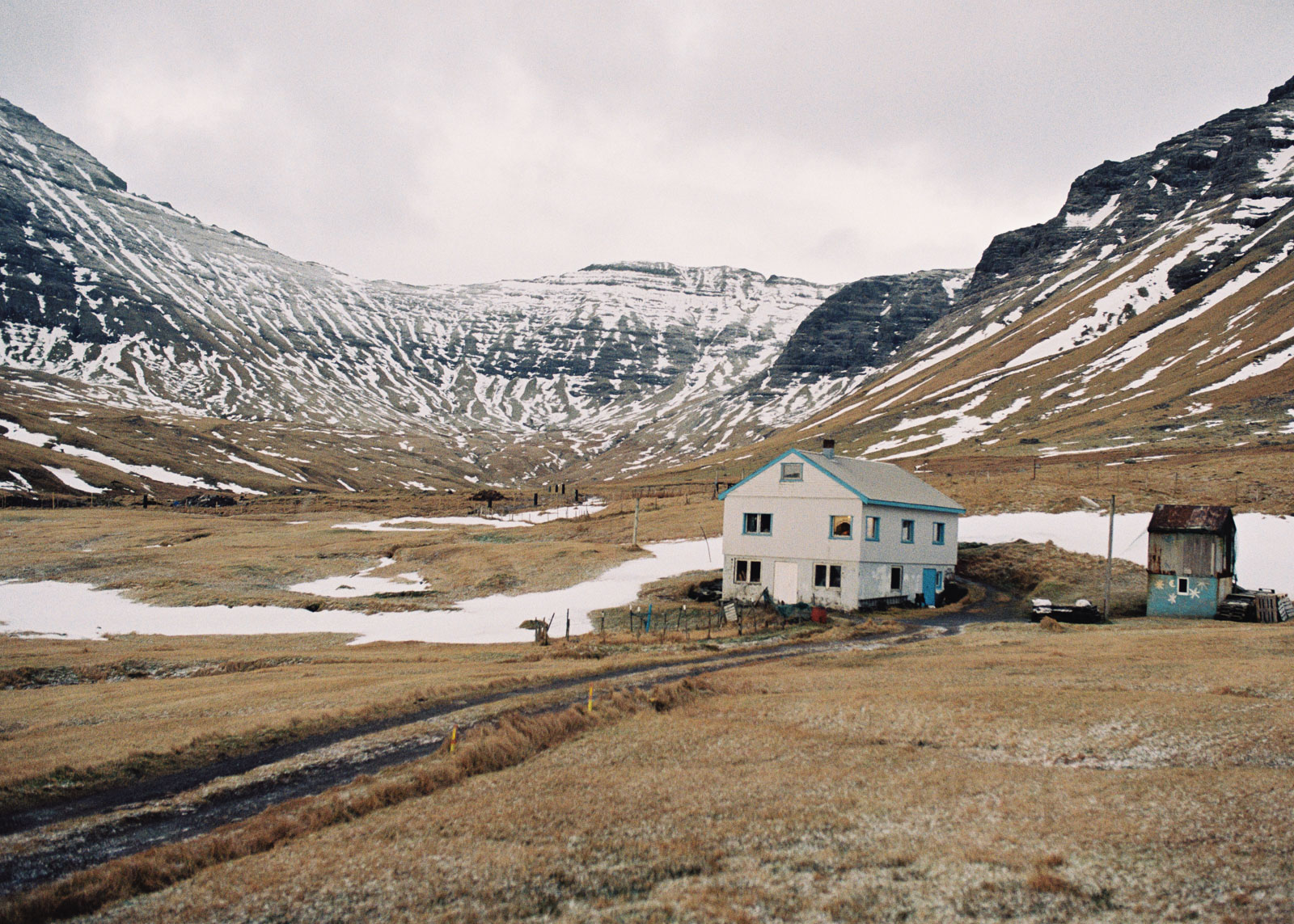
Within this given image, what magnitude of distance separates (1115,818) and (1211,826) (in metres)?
1.34

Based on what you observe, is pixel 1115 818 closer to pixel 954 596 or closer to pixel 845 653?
pixel 845 653

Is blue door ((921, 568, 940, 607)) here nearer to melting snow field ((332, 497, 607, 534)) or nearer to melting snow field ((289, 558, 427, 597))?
melting snow field ((289, 558, 427, 597))

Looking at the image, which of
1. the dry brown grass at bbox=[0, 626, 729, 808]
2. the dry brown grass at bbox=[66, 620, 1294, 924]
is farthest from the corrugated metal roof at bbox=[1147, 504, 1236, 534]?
the dry brown grass at bbox=[0, 626, 729, 808]

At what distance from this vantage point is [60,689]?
3316cm

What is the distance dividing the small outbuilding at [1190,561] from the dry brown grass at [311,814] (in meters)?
40.2

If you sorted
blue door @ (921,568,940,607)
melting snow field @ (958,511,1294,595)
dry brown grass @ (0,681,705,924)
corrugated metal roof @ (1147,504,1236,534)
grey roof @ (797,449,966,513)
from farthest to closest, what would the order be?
blue door @ (921,568,940,607), melting snow field @ (958,511,1294,595), grey roof @ (797,449,966,513), corrugated metal roof @ (1147,504,1236,534), dry brown grass @ (0,681,705,924)

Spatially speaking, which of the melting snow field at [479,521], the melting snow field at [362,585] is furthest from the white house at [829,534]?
the melting snow field at [479,521]

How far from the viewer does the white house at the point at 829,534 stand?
54250 mm

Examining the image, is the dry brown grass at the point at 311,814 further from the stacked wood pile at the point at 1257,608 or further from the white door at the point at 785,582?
the stacked wood pile at the point at 1257,608

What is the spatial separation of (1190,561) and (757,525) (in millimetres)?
26771

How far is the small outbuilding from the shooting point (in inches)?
1961

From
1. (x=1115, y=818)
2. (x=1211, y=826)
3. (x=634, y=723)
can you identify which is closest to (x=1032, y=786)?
(x=1115, y=818)

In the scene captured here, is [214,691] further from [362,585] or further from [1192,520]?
[1192,520]

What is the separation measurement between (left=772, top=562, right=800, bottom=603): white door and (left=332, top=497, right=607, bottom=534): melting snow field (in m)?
51.9
